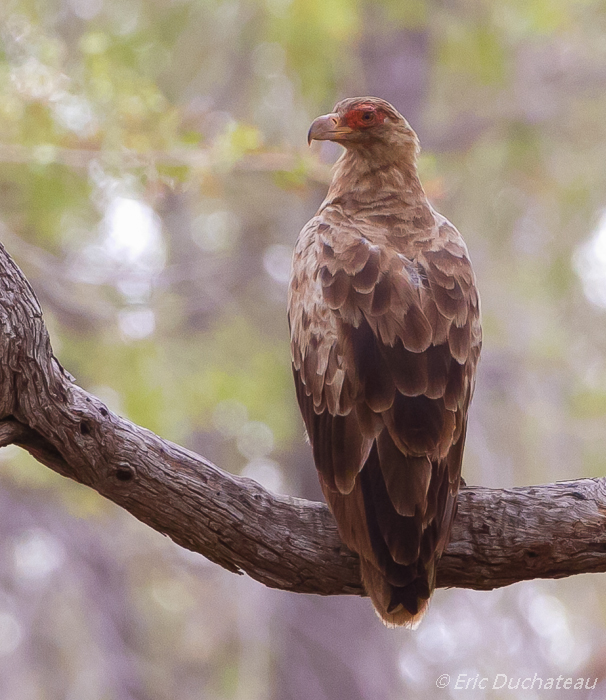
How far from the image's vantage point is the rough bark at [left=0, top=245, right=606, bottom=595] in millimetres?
3223

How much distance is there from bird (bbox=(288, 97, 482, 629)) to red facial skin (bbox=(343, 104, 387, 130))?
785 mm

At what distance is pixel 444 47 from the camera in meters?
10.2

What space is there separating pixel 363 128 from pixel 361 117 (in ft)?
0.17

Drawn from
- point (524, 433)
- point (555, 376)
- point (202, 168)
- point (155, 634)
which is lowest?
point (155, 634)

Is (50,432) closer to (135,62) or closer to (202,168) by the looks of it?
(202,168)

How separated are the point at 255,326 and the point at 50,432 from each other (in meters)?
8.23

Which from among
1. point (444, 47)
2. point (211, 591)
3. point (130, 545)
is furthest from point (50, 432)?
point (211, 591)

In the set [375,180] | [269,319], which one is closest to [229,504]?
[375,180]

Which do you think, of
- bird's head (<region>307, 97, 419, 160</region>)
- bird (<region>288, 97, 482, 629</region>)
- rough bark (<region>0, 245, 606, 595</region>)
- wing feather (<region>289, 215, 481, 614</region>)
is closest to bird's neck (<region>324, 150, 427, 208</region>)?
bird's head (<region>307, 97, 419, 160</region>)

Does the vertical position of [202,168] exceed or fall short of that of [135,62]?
it falls short

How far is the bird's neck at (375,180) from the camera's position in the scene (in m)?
4.43

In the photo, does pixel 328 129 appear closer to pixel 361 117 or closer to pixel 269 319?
pixel 361 117

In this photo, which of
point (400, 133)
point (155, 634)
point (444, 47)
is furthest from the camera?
point (155, 634)

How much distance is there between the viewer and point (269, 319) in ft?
37.5
